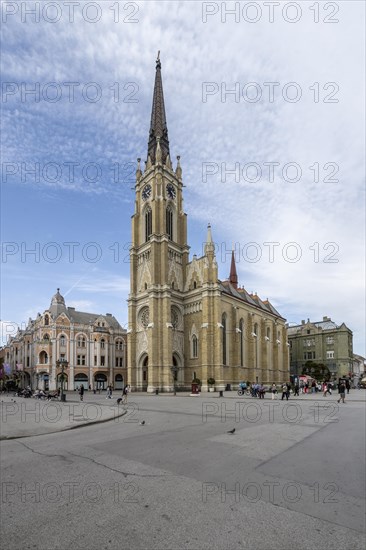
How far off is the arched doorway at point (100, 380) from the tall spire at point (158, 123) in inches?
1527

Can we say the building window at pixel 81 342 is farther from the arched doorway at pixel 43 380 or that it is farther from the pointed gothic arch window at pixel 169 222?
the pointed gothic arch window at pixel 169 222

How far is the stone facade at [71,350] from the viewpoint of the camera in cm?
6028

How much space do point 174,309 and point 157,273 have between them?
6.23 metres

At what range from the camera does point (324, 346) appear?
8594 cm

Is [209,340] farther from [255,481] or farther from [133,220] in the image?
[255,481]

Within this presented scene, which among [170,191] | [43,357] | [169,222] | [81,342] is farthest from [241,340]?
[43,357]

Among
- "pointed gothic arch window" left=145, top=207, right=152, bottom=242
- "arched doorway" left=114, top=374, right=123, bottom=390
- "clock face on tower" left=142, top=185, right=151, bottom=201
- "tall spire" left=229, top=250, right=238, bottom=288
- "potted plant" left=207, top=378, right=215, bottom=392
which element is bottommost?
"arched doorway" left=114, top=374, right=123, bottom=390

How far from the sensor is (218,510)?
17.2 ft

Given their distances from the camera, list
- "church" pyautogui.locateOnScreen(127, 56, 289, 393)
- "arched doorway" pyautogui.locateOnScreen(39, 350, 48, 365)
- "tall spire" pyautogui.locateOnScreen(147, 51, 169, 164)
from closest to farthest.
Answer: "church" pyautogui.locateOnScreen(127, 56, 289, 393), "arched doorway" pyautogui.locateOnScreen(39, 350, 48, 365), "tall spire" pyautogui.locateOnScreen(147, 51, 169, 164)

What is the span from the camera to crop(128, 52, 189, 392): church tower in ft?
162

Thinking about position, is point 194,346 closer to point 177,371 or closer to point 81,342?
point 177,371

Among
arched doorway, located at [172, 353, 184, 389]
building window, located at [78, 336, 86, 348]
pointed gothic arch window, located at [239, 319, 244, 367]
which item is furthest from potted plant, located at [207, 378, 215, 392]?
building window, located at [78, 336, 86, 348]

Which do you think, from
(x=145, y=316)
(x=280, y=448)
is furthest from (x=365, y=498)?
(x=145, y=316)

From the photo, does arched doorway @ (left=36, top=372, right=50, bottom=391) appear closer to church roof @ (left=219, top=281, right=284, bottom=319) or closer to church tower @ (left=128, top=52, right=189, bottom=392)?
church tower @ (left=128, top=52, right=189, bottom=392)
